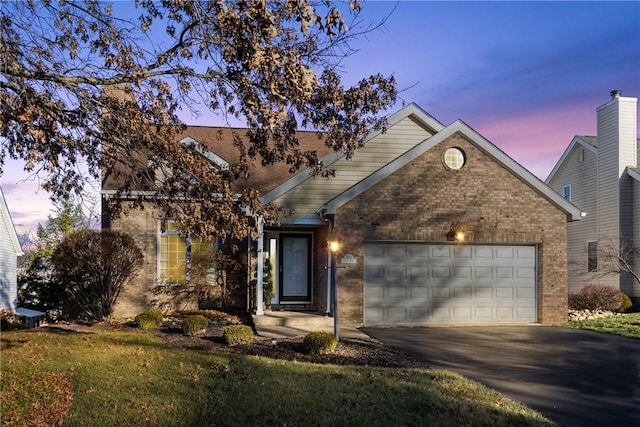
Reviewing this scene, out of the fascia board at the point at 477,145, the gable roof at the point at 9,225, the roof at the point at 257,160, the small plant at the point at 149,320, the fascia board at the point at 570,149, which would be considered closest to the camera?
the small plant at the point at 149,320

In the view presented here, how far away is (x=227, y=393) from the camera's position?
6586 millimetres

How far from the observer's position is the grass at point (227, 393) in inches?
232

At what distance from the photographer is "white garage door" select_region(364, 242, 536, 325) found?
13.7 metres

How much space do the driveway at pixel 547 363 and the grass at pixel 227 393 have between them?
758mm

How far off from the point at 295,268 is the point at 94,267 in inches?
220

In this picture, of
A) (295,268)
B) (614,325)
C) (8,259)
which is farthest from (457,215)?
(8,259)

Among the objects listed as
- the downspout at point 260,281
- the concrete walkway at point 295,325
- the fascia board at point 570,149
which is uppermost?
the fascia board at point 570,149

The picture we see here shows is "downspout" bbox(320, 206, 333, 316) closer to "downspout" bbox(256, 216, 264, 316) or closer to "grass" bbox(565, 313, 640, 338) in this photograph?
"downspout" bbox(256, 216, 264, 316)

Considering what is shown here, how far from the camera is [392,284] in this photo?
541 inches

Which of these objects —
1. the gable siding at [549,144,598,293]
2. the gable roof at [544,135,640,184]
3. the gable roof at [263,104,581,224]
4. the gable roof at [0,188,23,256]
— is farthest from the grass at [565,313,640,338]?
the gable roof at [0,188,23,256]

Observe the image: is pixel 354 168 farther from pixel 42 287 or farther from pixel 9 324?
pixel 42 287

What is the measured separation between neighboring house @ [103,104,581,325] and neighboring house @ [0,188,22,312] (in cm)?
651

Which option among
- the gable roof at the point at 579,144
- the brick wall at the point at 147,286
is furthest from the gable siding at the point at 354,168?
the gable roof at the point at 579,144

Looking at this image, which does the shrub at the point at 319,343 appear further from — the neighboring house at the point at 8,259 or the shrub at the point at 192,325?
the neighboring house at the point at 8,259
